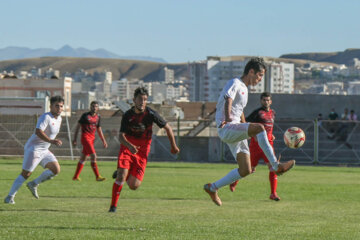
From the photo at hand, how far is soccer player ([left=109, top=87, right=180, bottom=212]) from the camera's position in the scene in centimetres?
1209

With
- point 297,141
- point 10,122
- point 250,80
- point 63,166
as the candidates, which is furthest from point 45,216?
point 10,122

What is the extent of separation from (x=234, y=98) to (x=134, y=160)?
1995 millimetres

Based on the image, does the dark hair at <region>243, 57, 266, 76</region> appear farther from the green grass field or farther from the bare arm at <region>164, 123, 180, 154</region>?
the green grass field

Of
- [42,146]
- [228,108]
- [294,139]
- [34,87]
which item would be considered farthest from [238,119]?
[34,87]

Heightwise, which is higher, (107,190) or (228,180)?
(228,180)

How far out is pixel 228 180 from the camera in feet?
39.7

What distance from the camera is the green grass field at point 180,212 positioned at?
390 inches

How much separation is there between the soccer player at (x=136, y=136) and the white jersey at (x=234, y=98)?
968 mm

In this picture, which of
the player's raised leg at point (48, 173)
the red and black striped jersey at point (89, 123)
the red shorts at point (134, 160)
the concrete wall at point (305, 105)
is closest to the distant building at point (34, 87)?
the concrete wall at point (305, 105)

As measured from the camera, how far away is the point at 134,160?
1235cm

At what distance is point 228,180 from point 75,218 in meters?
2.41

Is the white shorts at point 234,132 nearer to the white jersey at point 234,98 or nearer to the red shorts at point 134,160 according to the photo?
the white jersey at point 234,98

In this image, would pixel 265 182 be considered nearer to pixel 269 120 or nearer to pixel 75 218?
pixel 269 120

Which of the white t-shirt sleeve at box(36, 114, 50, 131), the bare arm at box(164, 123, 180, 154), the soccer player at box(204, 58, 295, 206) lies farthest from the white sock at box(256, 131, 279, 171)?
the white t-shirt sleeve at box(36, 114, 50, 131)
